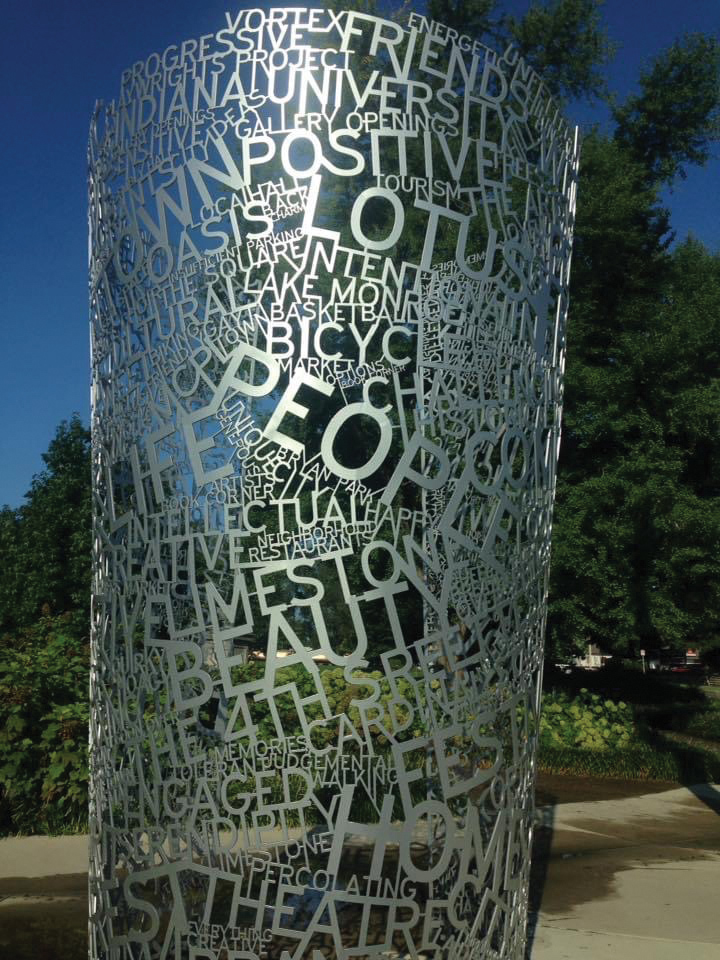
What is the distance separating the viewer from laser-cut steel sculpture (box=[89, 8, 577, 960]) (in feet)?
11.5

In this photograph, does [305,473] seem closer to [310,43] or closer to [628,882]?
[310,43]

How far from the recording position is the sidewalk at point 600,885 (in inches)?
211

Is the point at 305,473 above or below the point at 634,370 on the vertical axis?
below

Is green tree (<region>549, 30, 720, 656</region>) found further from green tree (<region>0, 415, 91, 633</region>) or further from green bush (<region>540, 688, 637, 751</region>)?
green tree (<region>0, 415, 91, 633</region>)

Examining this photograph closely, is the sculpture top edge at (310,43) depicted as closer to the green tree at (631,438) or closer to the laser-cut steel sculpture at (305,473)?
the laser-cut steel sculpture at (305,473)

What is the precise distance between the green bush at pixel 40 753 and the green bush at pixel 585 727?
6.41m

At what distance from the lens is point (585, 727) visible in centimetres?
1252

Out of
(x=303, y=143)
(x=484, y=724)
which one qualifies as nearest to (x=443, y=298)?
(x=303, y=143)

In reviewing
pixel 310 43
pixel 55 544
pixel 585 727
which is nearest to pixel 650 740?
pixel 585 727

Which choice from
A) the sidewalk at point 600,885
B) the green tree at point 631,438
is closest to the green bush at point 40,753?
the sidewalk at point 600,885

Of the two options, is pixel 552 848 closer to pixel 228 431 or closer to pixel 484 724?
pixel 484 724

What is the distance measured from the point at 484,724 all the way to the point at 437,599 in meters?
0.54

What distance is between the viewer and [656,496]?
12680mm

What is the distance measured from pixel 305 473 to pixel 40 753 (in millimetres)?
5059
